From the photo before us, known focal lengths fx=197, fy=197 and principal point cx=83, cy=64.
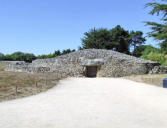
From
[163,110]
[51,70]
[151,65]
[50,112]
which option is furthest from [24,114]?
[151,65]

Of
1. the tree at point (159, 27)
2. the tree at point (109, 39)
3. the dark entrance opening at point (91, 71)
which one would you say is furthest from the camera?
the tree at point (109, 39)

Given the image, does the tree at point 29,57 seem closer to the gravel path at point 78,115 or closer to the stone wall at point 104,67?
the stone wall at point 104,67

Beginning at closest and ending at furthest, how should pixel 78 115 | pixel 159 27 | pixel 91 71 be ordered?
pixel 78 115 → pixel 159 27 → pixel 91 71

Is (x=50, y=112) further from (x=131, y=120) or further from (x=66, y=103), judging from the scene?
(x=131, y=120)

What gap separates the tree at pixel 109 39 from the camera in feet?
132

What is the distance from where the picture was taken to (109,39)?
135 feet

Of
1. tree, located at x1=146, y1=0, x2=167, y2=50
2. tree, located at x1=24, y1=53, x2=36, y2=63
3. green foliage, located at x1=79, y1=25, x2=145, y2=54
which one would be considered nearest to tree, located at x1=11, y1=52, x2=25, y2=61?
→ tree, located at x1=24, y1=53, x2=36, y2=63

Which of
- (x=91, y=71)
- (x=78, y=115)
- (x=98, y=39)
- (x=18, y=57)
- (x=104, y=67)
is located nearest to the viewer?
(x=78, y=115)

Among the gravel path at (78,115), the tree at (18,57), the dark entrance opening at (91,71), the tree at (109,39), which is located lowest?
the gravel path at (78,115)

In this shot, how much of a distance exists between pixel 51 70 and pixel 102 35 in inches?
860

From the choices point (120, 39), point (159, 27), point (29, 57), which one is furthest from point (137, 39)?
point (159, 27)

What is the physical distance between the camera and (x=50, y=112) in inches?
206

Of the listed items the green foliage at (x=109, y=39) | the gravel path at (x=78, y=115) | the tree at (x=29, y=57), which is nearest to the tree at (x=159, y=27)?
the gravel path at (x=78, y=115)

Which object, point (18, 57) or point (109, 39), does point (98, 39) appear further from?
point (18, 57)
